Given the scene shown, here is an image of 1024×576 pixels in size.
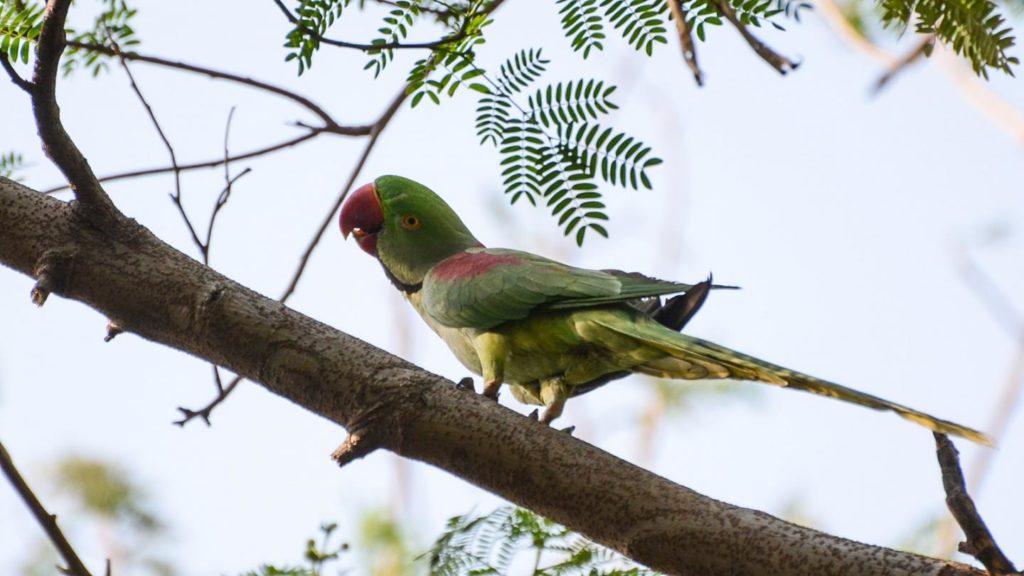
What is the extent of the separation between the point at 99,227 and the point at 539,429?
4.34 ft

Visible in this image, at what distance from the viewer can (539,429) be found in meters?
2.96

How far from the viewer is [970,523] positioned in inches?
99.9

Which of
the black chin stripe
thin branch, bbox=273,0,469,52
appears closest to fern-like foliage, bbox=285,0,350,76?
thin branch, bbox=273,0,469,52

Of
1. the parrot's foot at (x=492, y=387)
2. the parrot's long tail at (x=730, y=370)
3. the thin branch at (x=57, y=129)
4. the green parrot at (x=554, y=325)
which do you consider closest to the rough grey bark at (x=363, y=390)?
the thin branch at (x=57, y=129)

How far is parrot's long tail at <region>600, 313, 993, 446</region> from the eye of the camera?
8.57 ft

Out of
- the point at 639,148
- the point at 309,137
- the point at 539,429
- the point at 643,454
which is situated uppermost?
the point at 643,454

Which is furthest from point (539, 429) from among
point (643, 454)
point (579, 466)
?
point (643, 454)

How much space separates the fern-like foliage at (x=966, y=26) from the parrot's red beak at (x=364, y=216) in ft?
6.89

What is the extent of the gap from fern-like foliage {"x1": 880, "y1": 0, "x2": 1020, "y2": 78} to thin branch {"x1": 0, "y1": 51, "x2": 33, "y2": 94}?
2.15 m

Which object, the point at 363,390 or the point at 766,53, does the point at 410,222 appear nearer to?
the point at 363,390

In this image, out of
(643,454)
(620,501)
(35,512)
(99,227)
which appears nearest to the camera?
(35,512)

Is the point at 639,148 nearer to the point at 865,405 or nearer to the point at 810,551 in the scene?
the point at 865,405

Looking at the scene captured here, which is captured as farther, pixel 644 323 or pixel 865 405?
pixel 644 323

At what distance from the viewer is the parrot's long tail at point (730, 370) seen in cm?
261
